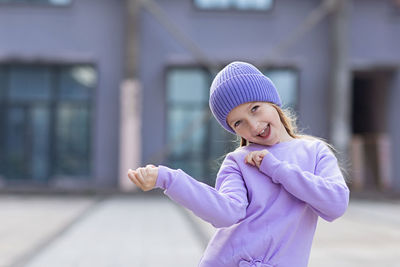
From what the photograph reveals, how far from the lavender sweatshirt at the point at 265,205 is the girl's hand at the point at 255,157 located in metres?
0.02

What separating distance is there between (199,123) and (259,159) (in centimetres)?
1398

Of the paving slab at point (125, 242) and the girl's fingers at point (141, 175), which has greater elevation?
the girl's fingers at point (141, 175)

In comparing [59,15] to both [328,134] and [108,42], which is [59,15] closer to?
[108,42]

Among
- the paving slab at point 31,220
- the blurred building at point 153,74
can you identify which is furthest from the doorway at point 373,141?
the paving slab at point 31,220

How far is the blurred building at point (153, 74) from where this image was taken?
1619 centimetres

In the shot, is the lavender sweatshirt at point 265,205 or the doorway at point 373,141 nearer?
the lavender sweatshirt at point 265,205

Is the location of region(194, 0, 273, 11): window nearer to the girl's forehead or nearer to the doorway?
the doorway

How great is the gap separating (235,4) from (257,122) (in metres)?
14.8

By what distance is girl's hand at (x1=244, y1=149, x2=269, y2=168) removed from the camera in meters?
2.02

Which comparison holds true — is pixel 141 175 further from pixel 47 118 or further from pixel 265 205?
pixel 47 118

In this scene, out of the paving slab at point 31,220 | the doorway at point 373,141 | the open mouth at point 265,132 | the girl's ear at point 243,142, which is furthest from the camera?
the doorway at point 373,141

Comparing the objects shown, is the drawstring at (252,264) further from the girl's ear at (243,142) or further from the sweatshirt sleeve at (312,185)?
the girl's ear at (243,142)

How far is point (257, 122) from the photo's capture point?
2.04 m

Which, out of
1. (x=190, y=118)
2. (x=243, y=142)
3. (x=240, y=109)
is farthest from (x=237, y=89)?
(x=190, y=118)
